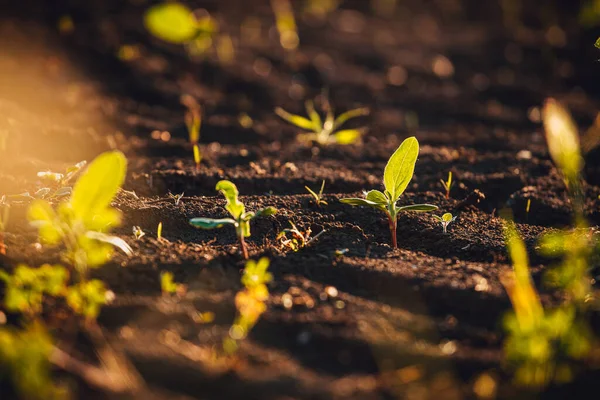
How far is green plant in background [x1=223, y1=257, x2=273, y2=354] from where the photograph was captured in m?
1.38

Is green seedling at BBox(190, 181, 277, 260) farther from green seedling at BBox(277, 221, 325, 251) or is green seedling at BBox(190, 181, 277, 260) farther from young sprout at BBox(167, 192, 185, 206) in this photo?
young sprout at BBox(167, 192, 185, 206)

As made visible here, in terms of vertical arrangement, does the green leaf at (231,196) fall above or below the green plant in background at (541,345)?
above

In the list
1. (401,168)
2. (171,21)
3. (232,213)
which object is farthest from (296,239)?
(171,21)

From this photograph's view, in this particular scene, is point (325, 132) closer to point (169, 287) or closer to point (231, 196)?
point (231, 196)

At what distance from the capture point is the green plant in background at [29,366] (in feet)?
3.72

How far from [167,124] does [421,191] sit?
1334mm

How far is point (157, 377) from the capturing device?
49.0 inches

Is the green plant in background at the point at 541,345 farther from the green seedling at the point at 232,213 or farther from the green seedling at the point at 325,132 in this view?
the green seedling at the point at 325,132

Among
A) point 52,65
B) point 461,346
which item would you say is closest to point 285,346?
point 461,346

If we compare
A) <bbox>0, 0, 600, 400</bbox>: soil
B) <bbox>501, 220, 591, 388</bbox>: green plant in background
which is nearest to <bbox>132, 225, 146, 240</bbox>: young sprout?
<bbox>0, 0, 600, 400</bbox>: soil

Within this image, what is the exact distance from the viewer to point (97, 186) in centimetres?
145

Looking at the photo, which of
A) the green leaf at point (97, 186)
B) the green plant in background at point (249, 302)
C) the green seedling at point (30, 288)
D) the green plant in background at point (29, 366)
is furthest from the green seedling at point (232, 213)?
the green plant in background at point (29, 366)

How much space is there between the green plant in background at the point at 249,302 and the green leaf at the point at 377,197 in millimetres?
397

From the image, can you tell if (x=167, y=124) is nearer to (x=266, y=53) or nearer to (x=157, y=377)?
(x=266, y=53)
